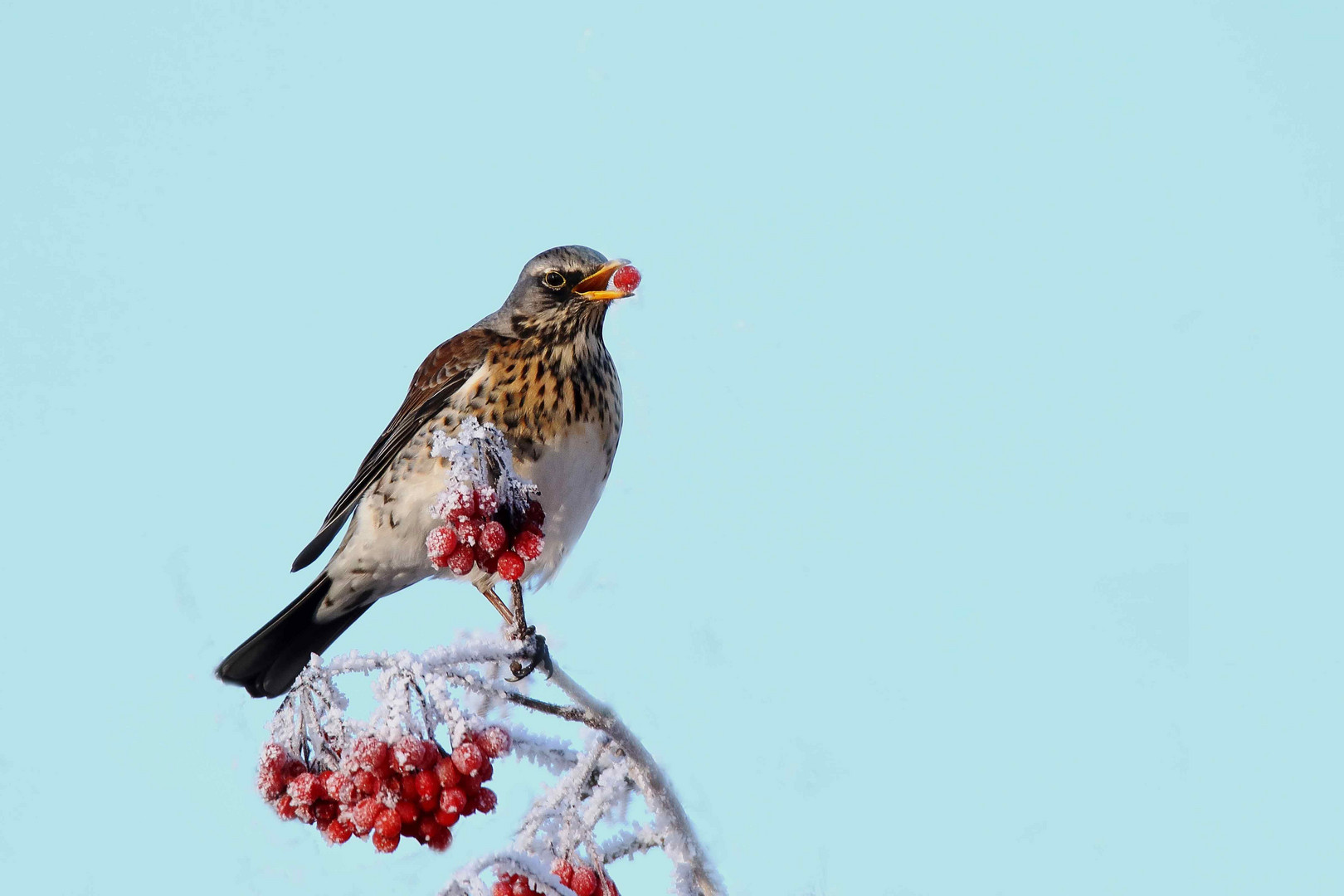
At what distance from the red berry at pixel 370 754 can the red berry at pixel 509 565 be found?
49 centimetres

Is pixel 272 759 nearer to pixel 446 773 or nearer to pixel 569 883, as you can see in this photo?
pixel 446 773

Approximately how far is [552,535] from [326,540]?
2.21ft

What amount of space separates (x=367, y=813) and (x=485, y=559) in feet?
1.86

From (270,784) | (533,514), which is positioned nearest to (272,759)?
(270,784)

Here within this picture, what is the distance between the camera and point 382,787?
2.09 metres

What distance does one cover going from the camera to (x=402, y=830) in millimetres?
2107

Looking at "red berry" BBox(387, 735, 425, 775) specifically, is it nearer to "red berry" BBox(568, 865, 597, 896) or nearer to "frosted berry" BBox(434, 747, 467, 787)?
"frosted berry" BBox(434, 747, 467, 787)

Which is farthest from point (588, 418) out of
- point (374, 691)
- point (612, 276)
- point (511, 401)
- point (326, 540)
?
point (374, 691)

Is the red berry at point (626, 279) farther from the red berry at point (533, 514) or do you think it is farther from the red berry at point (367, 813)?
the red berry at point (367, 813)

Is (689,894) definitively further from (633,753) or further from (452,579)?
(452,579)

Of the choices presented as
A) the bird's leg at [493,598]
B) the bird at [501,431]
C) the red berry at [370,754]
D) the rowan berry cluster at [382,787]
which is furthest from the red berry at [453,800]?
the bird's leg at [493,598]

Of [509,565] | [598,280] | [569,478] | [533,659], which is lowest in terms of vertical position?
[533,659]

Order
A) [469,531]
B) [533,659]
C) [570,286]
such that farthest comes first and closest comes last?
[570,286] → [533,659] → [469,531]

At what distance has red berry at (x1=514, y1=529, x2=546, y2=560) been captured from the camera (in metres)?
2.53
